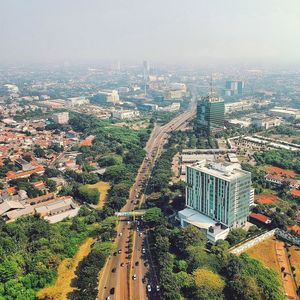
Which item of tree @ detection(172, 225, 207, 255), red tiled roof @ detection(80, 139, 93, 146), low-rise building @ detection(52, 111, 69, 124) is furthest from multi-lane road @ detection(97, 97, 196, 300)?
low-rise building @ detection(52, 111, 69, 124)

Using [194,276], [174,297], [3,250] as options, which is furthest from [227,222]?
[3,250]

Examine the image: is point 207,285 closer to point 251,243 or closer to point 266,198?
point 251,243

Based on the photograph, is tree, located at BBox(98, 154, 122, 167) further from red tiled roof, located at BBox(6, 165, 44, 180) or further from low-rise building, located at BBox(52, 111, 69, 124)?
low-rise building, located at BBox(52, 111, 69, 124)

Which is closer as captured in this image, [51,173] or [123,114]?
[51,173]

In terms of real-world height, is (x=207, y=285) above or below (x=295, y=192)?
above

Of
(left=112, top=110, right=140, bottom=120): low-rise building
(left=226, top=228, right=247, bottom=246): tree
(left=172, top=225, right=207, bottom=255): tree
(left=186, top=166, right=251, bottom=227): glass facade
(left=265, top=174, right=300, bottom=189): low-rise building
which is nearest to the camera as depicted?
(left=172, top=225, right=207, bottom=255): tree

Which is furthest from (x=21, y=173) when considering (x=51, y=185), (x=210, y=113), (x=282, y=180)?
(x=210, y=113)
